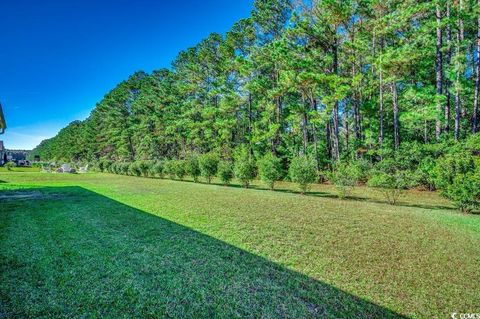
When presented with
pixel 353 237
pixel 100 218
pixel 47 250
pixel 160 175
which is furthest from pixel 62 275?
pixel 160 175

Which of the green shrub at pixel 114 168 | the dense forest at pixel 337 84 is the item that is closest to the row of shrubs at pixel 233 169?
the dense forest at pixel 337 84

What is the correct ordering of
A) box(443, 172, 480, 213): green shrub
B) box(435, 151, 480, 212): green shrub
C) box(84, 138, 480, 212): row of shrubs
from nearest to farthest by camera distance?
box(443, 172, 480, 213): green shrub → box(435, 151, 480, 212): green shrub → box(84, 138, 480, 212): row of shrubs

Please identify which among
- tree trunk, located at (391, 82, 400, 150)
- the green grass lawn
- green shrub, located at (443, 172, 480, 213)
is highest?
tree trunk, located at (391, 82, 400, 150)

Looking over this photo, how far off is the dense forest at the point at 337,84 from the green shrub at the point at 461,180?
0.26 m

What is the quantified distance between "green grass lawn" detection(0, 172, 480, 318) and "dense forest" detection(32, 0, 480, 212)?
6.50m

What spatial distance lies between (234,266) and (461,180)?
891 centimetres

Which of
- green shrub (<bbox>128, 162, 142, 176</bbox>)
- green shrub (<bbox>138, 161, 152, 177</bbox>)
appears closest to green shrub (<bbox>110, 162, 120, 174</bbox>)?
green shrub (<bbox>128, 162, 142, 176</bbox>)

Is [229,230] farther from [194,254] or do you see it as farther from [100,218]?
[100,218]

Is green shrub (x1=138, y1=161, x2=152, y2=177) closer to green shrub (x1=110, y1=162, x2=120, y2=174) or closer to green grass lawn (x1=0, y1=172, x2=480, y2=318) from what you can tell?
green shrub (x1=110, y1=162, x2=120, y2=174)

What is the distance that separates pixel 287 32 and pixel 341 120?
37.0 feet

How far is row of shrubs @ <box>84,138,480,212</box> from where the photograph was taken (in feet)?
29.9

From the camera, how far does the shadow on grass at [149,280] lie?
2873mm

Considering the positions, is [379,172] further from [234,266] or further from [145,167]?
[145,167]

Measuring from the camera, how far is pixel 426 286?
11.7ft
